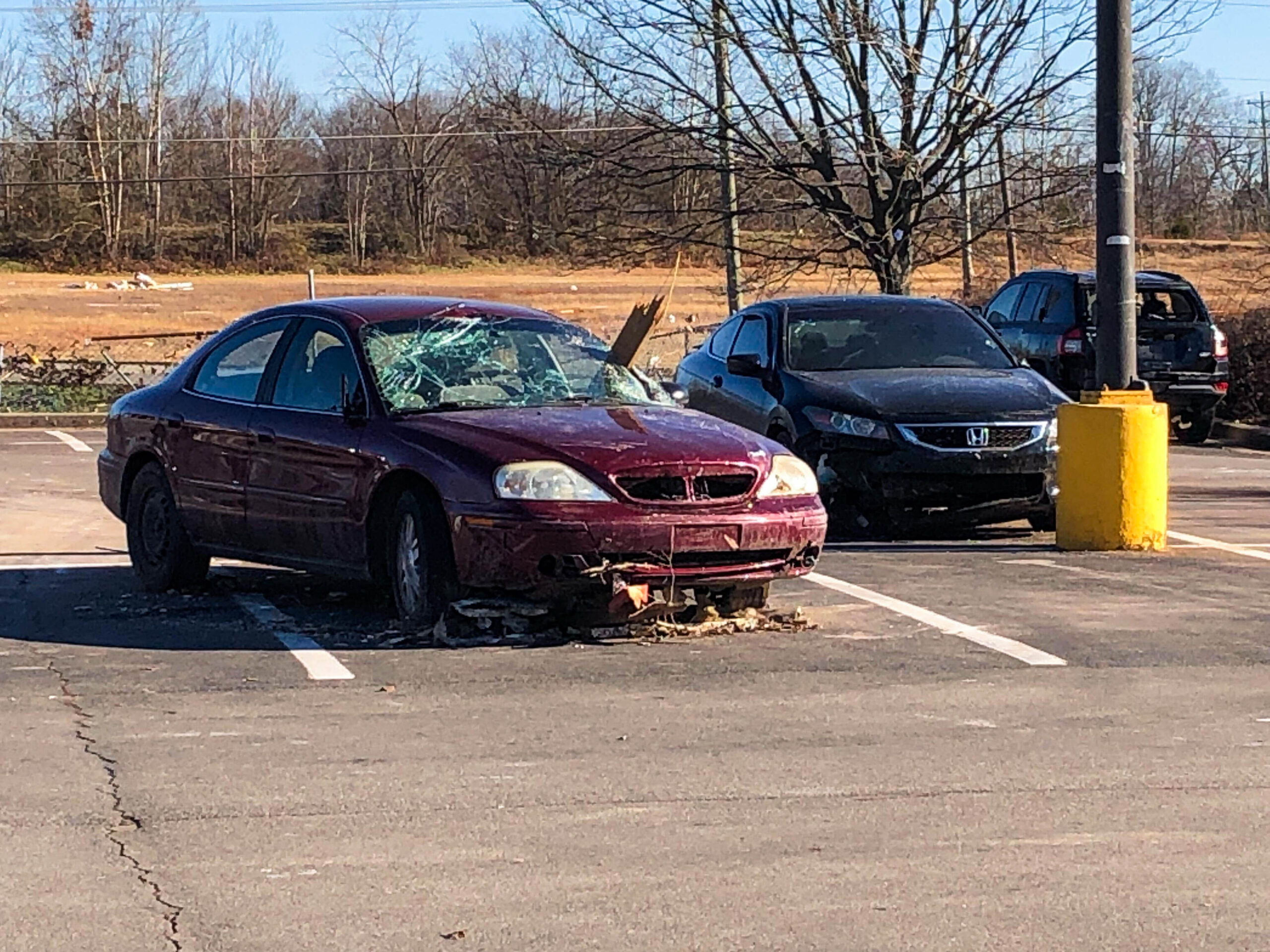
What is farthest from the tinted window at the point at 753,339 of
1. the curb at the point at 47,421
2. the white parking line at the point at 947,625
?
the curb at the point at 47,421

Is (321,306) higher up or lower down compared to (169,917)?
higher up

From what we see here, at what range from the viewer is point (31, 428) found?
950 inches

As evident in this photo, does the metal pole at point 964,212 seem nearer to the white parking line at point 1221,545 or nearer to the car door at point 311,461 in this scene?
the white parking line at point 1221,545

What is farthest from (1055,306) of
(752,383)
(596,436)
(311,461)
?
(596,436)

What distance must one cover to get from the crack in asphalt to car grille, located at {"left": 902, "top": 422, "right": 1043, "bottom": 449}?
5819 mm

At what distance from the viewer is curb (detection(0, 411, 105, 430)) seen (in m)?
24.4

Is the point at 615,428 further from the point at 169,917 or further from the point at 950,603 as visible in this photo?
the point at 169,917

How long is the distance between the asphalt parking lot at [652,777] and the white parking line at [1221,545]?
1.62 m

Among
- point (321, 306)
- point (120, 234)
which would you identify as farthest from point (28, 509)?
point (120, 234)

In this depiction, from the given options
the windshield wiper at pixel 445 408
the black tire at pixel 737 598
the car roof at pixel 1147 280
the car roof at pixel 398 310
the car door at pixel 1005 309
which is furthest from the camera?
the car door at pixel 1005 309

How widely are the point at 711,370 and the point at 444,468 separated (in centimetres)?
630

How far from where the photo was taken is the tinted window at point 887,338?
43.3ft

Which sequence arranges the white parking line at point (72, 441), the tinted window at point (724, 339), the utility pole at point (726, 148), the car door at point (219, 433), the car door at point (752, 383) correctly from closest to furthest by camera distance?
1. the car door at point (219, 433)
2. the car door at point (752, 383)
3. the tinted window at point (724, 339)
4. the white parking line at point (72, 441)
5. the utility pole at point (726, 148)

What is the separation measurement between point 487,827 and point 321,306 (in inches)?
184
